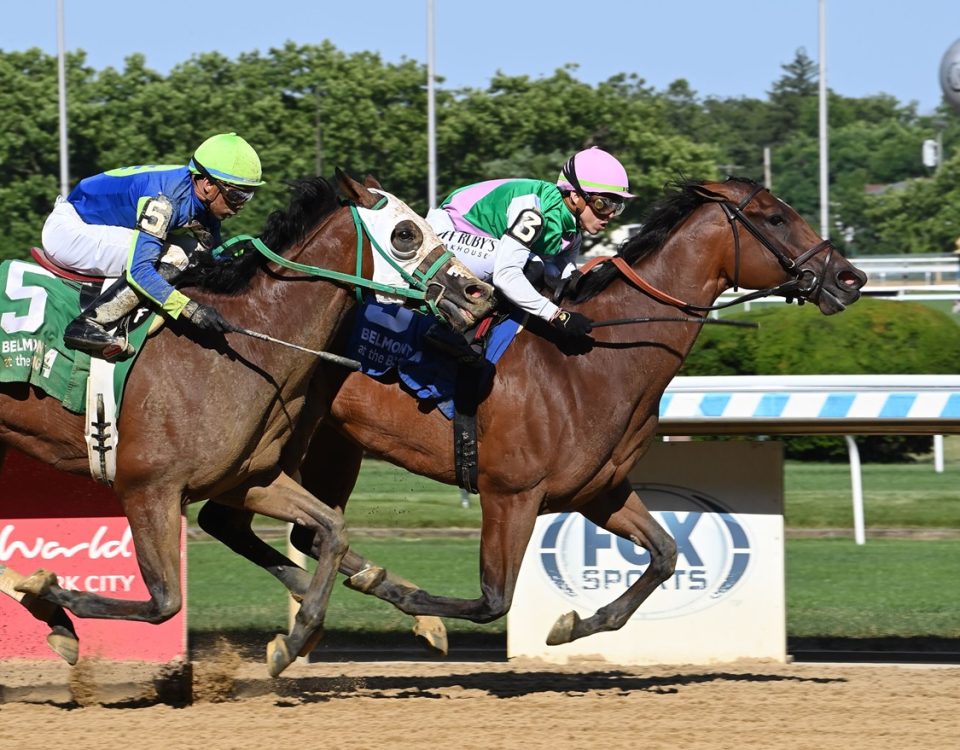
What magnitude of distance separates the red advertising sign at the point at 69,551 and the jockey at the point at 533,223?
2.21 meters

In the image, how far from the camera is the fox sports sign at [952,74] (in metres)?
12.9

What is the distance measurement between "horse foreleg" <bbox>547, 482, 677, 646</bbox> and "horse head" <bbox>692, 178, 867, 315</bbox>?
3.51ft

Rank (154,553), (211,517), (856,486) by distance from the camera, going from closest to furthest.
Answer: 1. (154,553)
2. (211,517)
3. (856,486)

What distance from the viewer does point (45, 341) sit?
553 centimetres

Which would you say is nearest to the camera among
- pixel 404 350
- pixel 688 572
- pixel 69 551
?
pixel 404 350

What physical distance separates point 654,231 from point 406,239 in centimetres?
121

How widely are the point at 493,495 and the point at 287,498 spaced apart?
819mm

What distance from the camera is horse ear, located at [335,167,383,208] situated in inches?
216

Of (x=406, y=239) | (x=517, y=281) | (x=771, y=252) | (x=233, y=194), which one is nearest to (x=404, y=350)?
(x=517, y=281)

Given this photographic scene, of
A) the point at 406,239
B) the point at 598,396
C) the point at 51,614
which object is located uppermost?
the point at 406,239

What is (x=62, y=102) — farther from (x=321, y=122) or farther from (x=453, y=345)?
(x=453, y=345)

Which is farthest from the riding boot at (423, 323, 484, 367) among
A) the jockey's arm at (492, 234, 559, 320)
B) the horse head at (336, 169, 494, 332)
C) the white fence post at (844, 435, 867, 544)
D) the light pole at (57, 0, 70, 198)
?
the light pole at (57, 0, 70, 198)

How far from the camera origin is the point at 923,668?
6875 millimetres

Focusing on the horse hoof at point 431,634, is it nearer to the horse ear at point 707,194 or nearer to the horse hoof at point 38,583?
the horse hoof at point 38,583
